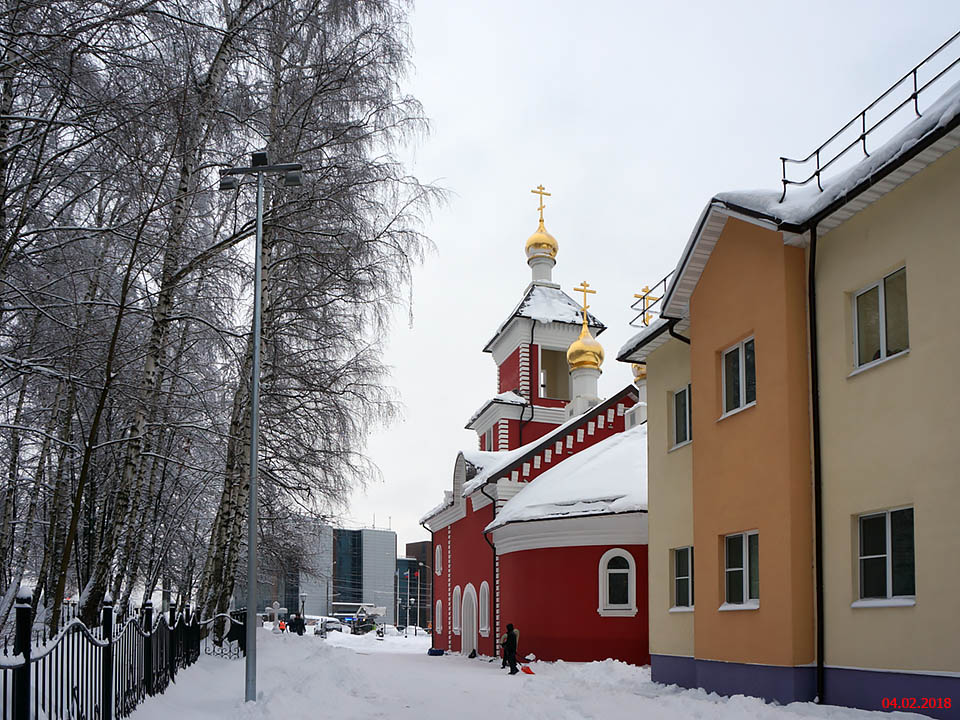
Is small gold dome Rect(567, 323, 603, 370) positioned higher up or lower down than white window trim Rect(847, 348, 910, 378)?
higher up

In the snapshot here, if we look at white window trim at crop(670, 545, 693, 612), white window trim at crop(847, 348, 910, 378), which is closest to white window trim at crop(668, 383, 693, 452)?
white window trim at crop(670, 545, 693, 612)

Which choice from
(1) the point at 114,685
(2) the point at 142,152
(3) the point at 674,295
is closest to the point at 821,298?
(3) the point at 674,295

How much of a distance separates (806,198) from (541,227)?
29.0m

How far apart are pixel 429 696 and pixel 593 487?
32.3 feet

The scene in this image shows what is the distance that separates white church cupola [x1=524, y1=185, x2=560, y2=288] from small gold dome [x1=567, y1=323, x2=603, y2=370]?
4525mm

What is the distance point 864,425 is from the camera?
11797mm

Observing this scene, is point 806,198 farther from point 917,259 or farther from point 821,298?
point 917,259

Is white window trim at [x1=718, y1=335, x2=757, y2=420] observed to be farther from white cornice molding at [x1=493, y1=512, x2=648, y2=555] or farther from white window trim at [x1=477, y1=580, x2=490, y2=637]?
white window trim at [x1=477, y1=580, x2=490, y2=637]

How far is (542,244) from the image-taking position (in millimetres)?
41781

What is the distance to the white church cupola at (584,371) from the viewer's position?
3678 centimetres

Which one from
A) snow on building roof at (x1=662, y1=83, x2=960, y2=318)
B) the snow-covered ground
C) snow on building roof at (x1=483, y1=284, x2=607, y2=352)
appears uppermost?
snow on building roof at (x1=483, y1=284, x2=607, y2=352)

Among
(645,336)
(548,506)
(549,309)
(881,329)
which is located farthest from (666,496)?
(549,309)

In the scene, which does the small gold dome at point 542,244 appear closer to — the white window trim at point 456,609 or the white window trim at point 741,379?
the white window trim at point 456,609

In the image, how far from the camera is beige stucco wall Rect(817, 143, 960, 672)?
1029cm
